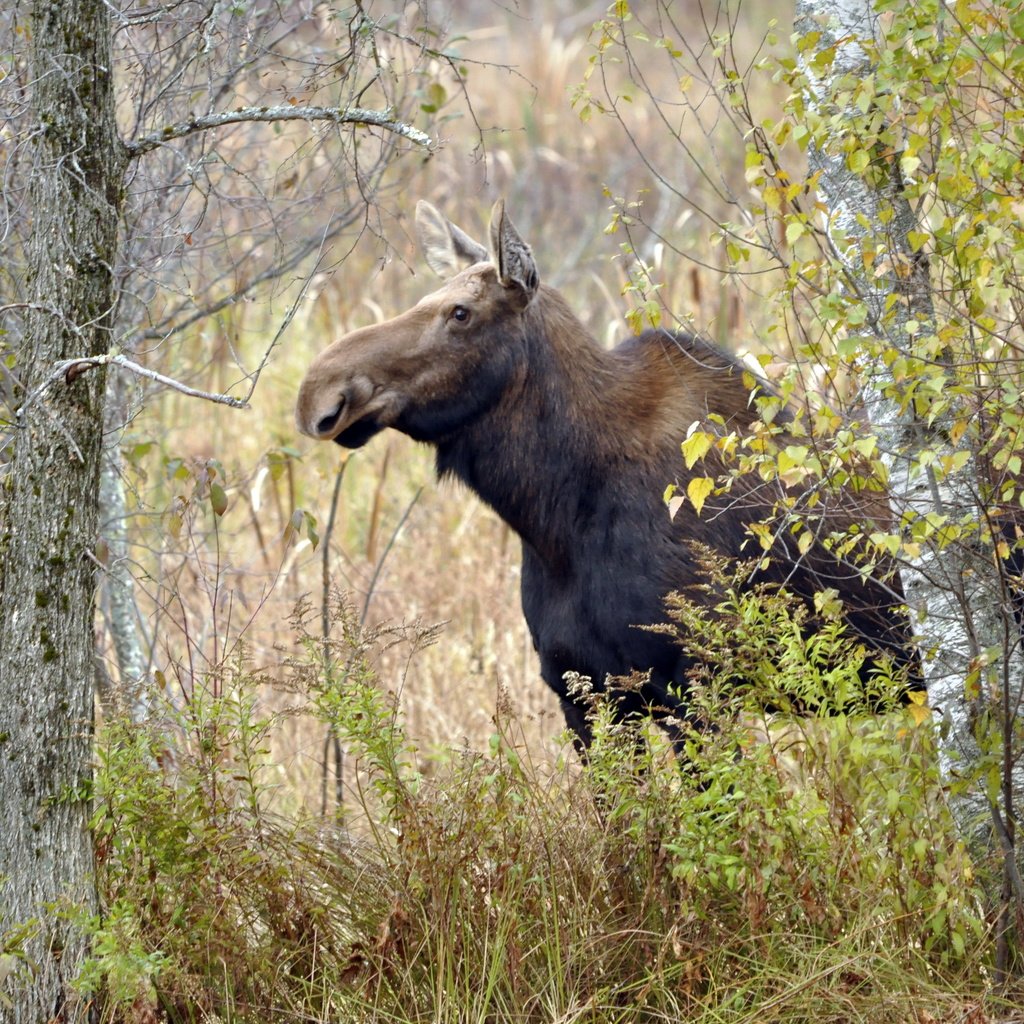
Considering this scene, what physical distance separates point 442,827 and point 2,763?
3.66 ft

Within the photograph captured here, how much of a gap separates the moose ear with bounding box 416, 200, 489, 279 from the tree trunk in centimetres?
183

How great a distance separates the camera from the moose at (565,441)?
4598 mm

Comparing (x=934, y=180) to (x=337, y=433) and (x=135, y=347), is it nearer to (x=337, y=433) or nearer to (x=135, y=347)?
(x=337, y=433)

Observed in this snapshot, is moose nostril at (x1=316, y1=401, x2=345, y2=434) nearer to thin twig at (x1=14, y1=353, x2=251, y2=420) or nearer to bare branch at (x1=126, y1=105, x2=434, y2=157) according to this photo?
thin twig at (x1=14, y1=353, x2=251, y2=420)

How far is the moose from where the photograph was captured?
4.60 meters

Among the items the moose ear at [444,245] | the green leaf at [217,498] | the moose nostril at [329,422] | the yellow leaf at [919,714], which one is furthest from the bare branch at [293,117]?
the yellow leaf at [919,714]

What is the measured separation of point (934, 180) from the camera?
10.3 ft

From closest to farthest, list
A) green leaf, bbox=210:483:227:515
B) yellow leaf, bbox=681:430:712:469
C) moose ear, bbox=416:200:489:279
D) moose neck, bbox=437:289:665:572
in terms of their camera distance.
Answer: yellow leaf, bbox=681:430:712:469 → green leaf, bbox=210:483:227:515 → moose neck, bbox=437:289:665:572 → moose ear, bbox=416:200:489:279

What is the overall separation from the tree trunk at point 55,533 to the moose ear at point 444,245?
6.00 feet

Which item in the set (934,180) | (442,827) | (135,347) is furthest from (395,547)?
(934,180)

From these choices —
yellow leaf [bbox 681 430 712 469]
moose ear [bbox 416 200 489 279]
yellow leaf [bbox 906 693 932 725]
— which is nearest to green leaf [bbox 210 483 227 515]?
yellow leaf [bbox 681 430 712 469]

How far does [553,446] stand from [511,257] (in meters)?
0.66

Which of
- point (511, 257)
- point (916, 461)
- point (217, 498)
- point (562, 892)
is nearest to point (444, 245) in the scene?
point (511, 257)

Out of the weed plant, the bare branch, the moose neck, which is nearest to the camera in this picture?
the weed plant
